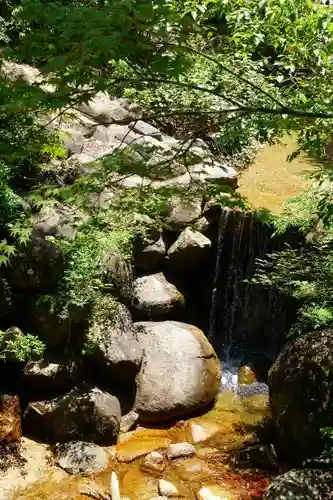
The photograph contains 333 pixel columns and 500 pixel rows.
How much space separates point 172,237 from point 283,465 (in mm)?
4192

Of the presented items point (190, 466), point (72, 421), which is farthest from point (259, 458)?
point (72, 421)

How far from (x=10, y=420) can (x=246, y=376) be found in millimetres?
4069

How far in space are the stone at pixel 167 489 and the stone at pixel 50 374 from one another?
6.33 feet

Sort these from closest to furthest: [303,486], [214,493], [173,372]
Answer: [303,486] < [214,493] < [173,372]

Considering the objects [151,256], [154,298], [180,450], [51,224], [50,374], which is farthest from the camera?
[151,256]

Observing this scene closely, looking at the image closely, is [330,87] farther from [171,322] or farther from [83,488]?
[83,488]

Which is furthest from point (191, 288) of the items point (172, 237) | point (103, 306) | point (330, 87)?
point (330, 87)

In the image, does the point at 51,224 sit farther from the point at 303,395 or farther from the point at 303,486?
the point at 303,486

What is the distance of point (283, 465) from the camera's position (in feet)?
21.9

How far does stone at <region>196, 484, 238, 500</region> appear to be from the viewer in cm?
631

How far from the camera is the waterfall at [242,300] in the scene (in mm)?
9312

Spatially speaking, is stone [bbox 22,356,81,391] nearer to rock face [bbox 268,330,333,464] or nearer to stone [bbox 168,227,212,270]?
stone [bbox 168,227,212,270]

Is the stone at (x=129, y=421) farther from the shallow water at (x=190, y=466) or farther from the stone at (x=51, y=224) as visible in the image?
the stone at (x=51, y=224)

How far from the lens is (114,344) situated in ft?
25.2
